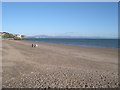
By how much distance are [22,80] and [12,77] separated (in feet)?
2.67

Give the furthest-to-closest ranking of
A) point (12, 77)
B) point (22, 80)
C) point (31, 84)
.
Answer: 1. point (12, 77)
2. point (22, 80)
3. point (31, 84)

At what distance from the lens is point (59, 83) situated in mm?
6480

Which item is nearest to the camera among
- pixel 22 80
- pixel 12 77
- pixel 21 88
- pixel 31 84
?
pixel 21 88

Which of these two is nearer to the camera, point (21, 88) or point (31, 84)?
point (21, 88)

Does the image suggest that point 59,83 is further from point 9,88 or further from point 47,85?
point 9,88

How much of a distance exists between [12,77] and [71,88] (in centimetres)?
301

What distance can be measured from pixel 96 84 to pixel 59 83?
5.04 feet

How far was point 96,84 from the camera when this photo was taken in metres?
6.55

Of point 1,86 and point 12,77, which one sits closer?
point 1,86

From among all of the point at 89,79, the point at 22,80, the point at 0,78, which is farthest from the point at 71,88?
the point at 0,78

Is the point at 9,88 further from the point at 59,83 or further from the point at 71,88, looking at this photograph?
the point at 71,88

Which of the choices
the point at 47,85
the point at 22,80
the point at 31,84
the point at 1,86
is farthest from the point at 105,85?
the point at 1,86

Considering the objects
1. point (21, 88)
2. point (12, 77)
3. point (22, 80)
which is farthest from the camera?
point (12, 77)

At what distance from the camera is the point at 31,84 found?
632 cm
